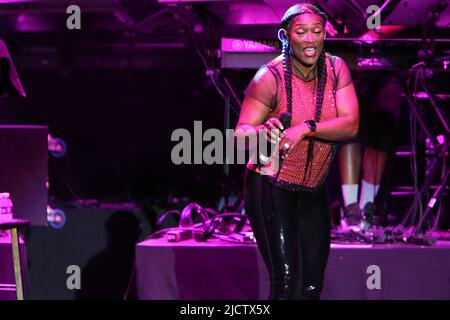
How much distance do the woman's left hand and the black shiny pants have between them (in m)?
0.26

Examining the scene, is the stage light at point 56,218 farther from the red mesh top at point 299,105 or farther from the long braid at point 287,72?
the long braid at point 287,72

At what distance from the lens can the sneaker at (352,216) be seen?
523cm

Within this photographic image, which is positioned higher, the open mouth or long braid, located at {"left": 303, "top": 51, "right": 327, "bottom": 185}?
the open mouth

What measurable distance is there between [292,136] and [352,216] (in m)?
2.45

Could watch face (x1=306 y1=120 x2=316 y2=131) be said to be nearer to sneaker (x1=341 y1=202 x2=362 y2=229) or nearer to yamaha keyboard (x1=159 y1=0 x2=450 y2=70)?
yamaha keyboard (x1=159 y1=0 x2=450 y2=70)

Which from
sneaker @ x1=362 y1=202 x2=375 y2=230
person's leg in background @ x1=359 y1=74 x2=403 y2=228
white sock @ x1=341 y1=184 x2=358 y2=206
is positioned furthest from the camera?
person's leg in background @ x1=359 y1=74 x2=403 y2=228

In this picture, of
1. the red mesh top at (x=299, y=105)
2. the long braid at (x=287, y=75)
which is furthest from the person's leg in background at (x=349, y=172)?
the long braid at (x=287, y=75)

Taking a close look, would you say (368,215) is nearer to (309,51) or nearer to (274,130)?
(309,51)

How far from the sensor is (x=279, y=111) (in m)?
3.20

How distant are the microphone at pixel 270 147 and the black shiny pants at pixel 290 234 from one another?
0.11 meters

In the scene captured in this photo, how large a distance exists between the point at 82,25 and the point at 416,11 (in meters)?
4.12

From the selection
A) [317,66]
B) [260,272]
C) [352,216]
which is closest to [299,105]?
[317,66]

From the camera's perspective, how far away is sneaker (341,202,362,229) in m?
5.23

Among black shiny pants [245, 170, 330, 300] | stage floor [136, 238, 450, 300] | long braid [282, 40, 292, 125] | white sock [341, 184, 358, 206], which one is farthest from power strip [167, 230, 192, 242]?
long braid [282, 40, 292, 125]
